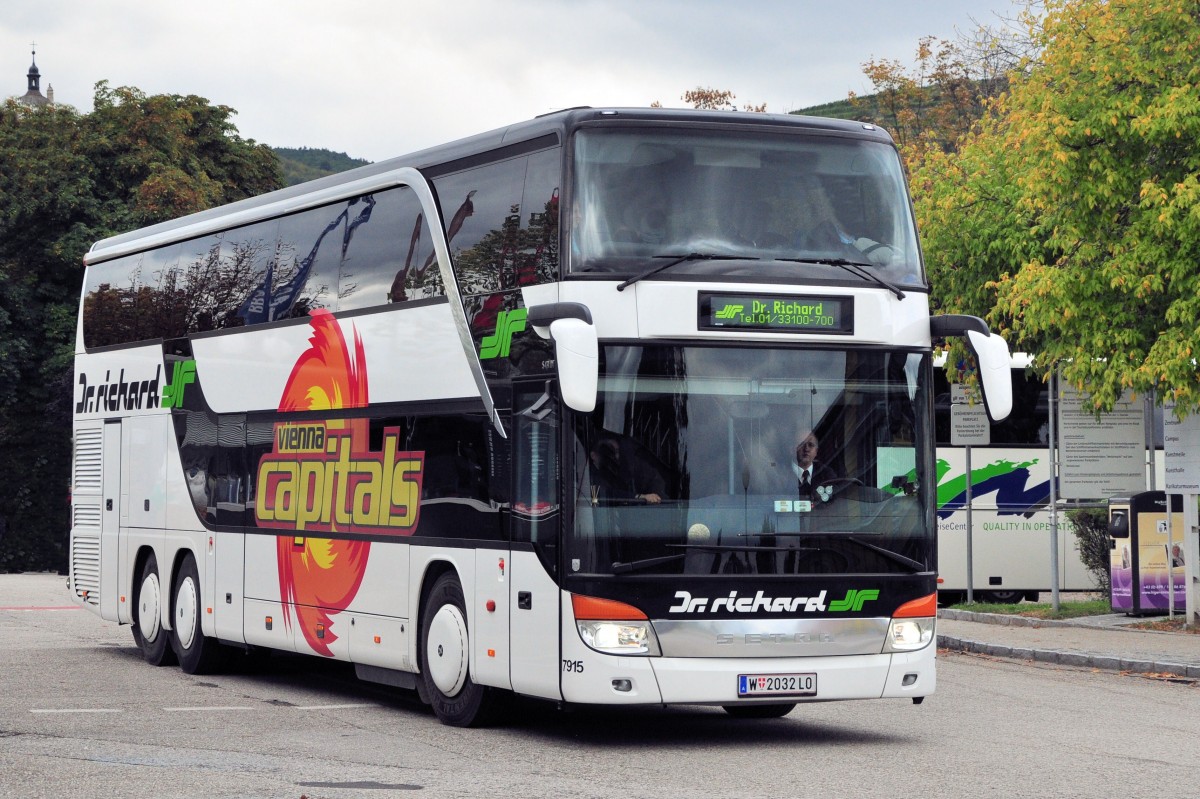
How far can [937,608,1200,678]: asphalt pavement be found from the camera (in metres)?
18.2

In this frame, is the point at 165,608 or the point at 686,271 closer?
the point at 686,271

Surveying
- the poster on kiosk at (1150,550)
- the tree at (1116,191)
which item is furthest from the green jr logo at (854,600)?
the poster on kiosk at (1150,550)

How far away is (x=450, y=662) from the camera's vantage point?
43.4 feet

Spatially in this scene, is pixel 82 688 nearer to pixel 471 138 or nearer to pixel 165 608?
pixel 165 608

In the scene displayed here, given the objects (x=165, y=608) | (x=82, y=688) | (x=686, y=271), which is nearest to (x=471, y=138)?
(x=686, y=271)

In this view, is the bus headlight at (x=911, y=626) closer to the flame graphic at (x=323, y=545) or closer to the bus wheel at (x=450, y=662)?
the bus wheel at (x=450, y=662)

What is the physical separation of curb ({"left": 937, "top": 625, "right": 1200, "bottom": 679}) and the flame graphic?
7.92 meters

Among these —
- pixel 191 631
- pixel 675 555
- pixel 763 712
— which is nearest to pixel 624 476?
pixel 675 555

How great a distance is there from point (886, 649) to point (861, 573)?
0.55 m

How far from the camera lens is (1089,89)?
21219 mm

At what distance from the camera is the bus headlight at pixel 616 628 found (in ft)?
38.1

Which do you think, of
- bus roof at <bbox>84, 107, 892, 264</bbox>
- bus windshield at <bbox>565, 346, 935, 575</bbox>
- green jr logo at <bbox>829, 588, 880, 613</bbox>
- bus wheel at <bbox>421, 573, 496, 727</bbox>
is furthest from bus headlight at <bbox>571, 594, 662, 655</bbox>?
bus roof at <bbox>84, 107, 892, 264</bbox>

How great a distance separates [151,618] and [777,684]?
9.33 meters

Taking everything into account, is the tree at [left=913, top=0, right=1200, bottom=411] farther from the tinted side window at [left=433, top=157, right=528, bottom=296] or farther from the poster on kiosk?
the tinted side window at [left=433, top=157, right=528, bottom=296]
